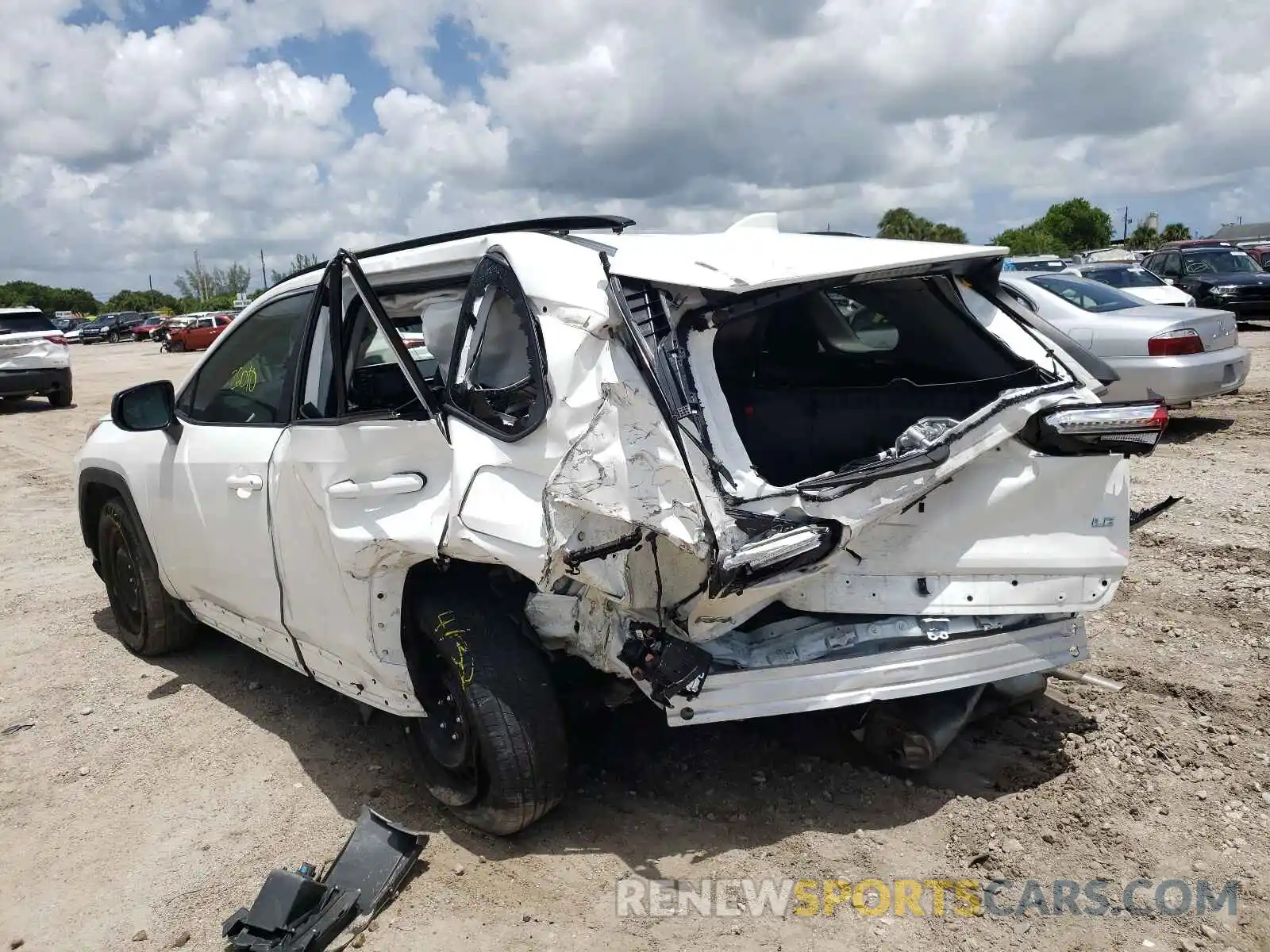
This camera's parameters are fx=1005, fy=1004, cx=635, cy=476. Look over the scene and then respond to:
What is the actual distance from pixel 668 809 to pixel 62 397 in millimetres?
17452

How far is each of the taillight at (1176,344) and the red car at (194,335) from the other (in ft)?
112

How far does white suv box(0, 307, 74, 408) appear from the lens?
1644 cm

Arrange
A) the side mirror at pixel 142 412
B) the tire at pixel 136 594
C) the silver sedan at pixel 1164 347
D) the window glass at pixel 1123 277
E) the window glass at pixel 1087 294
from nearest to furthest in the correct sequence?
the side mirror at pixel 142 412 → the tire at pixel 136 594 → the silver sedan at pixel 1164 347 → the window glass at pixel 1087 294 → the window glass at pixel 1123 277

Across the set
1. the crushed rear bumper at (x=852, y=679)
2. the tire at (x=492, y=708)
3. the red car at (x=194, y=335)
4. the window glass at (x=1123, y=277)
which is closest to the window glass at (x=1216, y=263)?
the window glass at (x=1123, y=277)

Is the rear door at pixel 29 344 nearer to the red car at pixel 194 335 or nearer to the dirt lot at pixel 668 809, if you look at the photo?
the dirt lot at pixel 668 809

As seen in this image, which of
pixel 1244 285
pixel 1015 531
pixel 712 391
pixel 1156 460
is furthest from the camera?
pixel 1244 285

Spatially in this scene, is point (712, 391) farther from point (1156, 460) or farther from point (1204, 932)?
point (1156, 460)

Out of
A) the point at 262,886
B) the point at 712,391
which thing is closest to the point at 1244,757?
the point at 712,391

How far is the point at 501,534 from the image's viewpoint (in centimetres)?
278

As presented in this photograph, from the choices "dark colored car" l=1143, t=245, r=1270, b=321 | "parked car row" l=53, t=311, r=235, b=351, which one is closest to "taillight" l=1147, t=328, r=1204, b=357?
"dark colored car" l=1143, t=245, r=1270, b=321

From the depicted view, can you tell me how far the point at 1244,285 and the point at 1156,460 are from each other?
1276 centimetres

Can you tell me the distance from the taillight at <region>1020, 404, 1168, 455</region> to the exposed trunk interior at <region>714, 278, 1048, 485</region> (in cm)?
36

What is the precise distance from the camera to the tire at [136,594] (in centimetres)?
494

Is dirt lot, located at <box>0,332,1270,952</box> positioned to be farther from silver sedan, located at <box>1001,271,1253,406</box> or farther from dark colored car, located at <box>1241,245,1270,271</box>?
dark colored car, located at <box>1241,245,1270,271</box>
